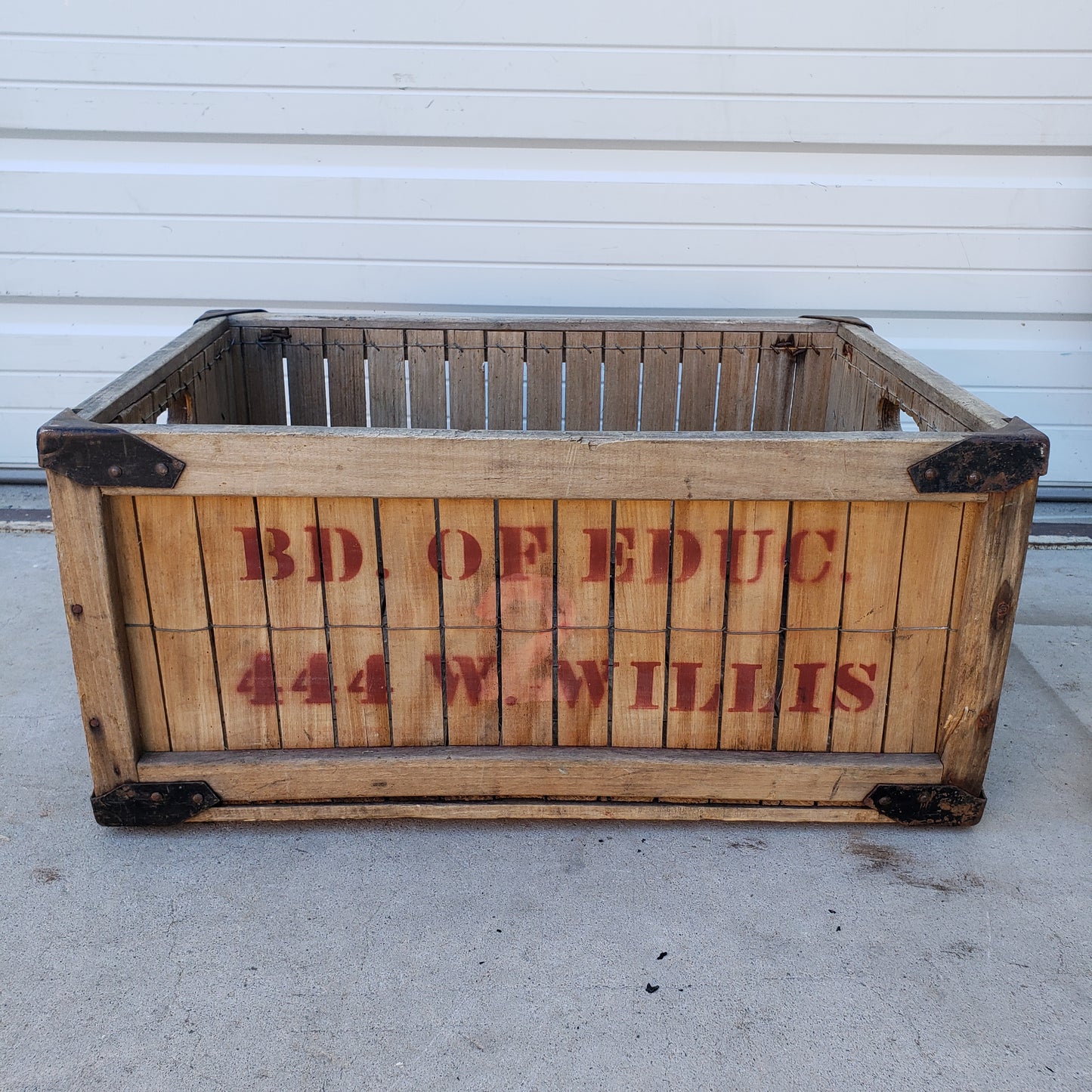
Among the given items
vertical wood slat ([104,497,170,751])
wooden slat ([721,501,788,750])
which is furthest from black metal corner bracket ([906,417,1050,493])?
vertical wood slat ([104,497,170,751])

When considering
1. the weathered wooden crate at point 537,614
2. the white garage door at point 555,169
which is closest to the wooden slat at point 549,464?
the weathered wooden crate at point 537,614

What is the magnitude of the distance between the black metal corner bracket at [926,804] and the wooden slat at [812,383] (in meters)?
1.45

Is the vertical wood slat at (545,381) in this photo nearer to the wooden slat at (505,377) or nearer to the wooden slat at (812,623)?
the wooden slat at (505,377)

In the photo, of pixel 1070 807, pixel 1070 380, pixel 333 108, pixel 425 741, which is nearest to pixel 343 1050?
pixel 425 741

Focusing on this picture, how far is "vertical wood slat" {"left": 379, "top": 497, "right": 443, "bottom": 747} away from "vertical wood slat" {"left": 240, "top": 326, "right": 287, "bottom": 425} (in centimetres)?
136

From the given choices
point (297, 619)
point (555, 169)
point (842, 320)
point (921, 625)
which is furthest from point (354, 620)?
point (555, 169)

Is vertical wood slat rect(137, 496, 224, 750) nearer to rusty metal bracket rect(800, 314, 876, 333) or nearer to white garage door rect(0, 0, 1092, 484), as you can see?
white garage door rect(0, 0, 1092, 484)

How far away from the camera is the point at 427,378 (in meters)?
3.25

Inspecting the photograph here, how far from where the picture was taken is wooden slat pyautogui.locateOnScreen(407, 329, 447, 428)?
10.5 ft

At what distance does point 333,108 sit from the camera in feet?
12.1

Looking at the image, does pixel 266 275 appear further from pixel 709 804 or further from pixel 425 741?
pixel 709 804

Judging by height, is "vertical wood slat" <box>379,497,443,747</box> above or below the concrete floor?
above

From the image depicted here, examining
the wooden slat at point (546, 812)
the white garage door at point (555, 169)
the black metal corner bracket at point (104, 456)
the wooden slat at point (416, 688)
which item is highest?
the white garage door at point (555, 169)

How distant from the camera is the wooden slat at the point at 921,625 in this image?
6.86 feet
